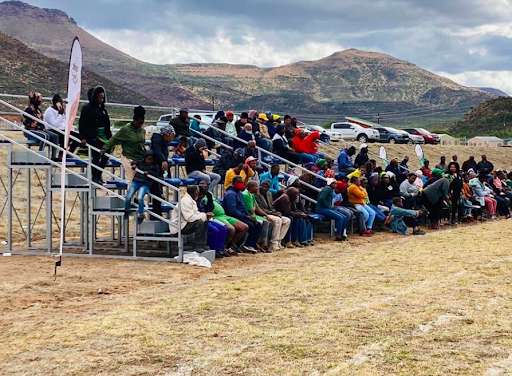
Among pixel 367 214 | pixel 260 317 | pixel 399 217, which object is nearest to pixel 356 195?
pixel 367 214

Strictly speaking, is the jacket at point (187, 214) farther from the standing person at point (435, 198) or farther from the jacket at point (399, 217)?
the standing person at point (435, 198)

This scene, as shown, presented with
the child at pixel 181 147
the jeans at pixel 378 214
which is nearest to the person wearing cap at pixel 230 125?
the child at pixel 181 147

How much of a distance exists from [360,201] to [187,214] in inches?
264

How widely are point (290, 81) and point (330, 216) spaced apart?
182480mm

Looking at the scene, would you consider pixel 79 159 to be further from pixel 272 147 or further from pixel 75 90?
pixel 272 147

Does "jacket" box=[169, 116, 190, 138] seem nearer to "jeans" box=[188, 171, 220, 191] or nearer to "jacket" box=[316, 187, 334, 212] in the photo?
"jeans" box=[188, 171, 220, 191]

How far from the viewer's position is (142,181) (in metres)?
14.2

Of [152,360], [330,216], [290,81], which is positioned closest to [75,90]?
[152,360]

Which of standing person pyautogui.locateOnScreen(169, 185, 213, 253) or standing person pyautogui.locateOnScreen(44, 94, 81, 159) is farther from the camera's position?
standing person pyautogui.locateOnScreen(44, 94, 81, 159)

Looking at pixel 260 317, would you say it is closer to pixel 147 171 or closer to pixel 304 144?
pixel 147 171

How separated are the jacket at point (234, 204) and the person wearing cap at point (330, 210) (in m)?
3.31

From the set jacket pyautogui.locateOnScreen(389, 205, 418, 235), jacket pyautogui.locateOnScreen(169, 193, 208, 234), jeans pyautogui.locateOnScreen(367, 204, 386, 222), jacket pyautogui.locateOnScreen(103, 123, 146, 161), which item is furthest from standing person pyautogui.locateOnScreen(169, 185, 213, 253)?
jacket pyautogui.locateOnScreen(389, 205, 418, 235)

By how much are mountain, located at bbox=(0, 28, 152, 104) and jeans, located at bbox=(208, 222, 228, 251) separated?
58385 mm

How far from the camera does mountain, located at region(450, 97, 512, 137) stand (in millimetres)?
82375
